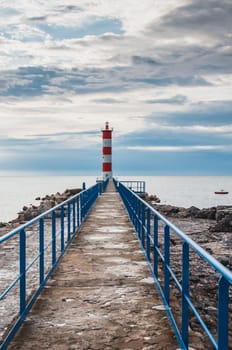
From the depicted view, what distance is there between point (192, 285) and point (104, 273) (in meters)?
2.93

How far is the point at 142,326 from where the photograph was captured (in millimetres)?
5281

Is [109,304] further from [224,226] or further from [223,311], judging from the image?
[224,226]

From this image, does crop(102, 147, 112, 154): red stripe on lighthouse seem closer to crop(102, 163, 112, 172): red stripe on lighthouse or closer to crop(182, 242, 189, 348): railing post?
crop(102, 163, 112, 172): red stripe on lighthouse

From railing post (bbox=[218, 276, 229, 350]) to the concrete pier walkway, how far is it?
5.55ft

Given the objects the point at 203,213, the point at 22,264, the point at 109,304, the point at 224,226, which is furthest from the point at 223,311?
the point at 203,213

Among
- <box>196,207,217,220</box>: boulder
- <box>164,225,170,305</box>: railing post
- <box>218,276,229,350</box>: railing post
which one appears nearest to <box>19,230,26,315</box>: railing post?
<box>164,225,170,305</box>: railing post

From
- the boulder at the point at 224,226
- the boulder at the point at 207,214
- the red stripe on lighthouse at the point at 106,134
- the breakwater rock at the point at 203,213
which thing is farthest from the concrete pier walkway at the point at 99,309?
the red stripe on lighthouse at the point at 106,134

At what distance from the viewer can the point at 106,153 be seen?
41.9m

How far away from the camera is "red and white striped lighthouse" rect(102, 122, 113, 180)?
41875 millimetres

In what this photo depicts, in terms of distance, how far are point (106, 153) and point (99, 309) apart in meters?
36.1

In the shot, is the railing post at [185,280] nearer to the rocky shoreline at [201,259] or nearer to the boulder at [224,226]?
the rocky shoreline at [201,259]

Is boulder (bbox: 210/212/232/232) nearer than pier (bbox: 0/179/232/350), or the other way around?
pier (bbox: 0/179/232/350)

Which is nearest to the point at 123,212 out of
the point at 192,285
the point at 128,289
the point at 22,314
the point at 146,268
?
the point at 192,285

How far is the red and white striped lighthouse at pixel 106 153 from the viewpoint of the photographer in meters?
41.9
